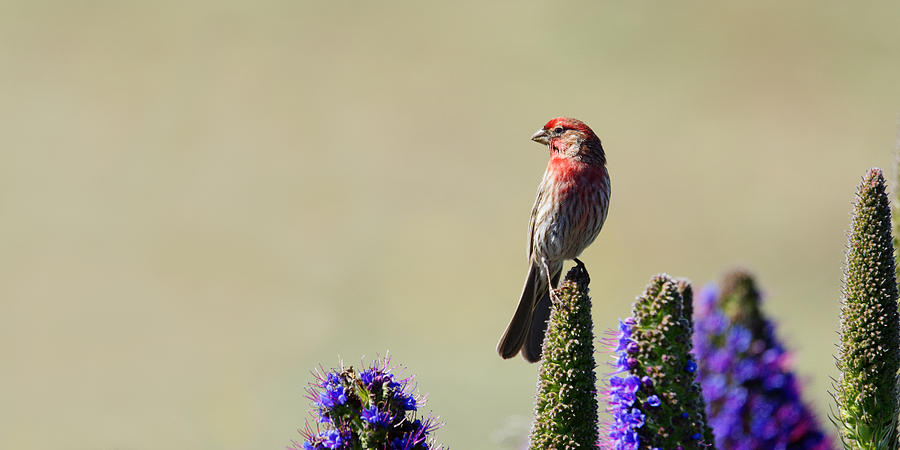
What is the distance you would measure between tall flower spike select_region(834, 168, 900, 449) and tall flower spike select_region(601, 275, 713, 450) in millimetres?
1257

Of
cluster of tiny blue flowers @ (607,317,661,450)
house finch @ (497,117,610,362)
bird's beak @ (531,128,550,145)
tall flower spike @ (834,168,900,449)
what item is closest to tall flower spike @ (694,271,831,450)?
house finch @ (497,117,610,362)

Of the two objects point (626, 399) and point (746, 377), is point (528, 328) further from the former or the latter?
point (626, 399)

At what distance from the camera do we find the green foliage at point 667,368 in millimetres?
4773

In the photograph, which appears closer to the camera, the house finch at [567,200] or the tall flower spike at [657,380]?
the tall flower spike at [657,380]

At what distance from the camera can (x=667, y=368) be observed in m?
4.79

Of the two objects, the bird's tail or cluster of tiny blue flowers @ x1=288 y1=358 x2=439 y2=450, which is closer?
cluster of tiny blue flowers @ x1=288 y1=358 x2=439 y2=450

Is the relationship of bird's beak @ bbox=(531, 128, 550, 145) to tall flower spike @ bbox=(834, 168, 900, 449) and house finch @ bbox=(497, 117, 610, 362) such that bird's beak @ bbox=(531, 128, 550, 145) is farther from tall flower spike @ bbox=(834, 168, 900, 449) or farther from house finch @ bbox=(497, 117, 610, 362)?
tall flower spike @ bbox=(834, 168, 900, 449)

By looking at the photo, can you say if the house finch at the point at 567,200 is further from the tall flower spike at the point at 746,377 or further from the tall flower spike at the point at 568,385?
the tall flower spike at the point at 568,385

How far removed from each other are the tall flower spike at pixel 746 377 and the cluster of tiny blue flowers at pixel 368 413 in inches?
134

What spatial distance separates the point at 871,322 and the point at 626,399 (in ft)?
5.24

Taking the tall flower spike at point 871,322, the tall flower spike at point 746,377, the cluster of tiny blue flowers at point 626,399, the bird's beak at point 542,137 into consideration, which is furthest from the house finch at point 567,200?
the cluster of tiny blue flowers at point 626,399

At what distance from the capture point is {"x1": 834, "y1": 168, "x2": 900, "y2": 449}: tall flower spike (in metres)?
5.66

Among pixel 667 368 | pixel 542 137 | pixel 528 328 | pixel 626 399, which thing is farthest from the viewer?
pixel 542 137

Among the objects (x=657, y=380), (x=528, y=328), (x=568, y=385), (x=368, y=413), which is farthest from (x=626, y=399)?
(x=528, y=328)
